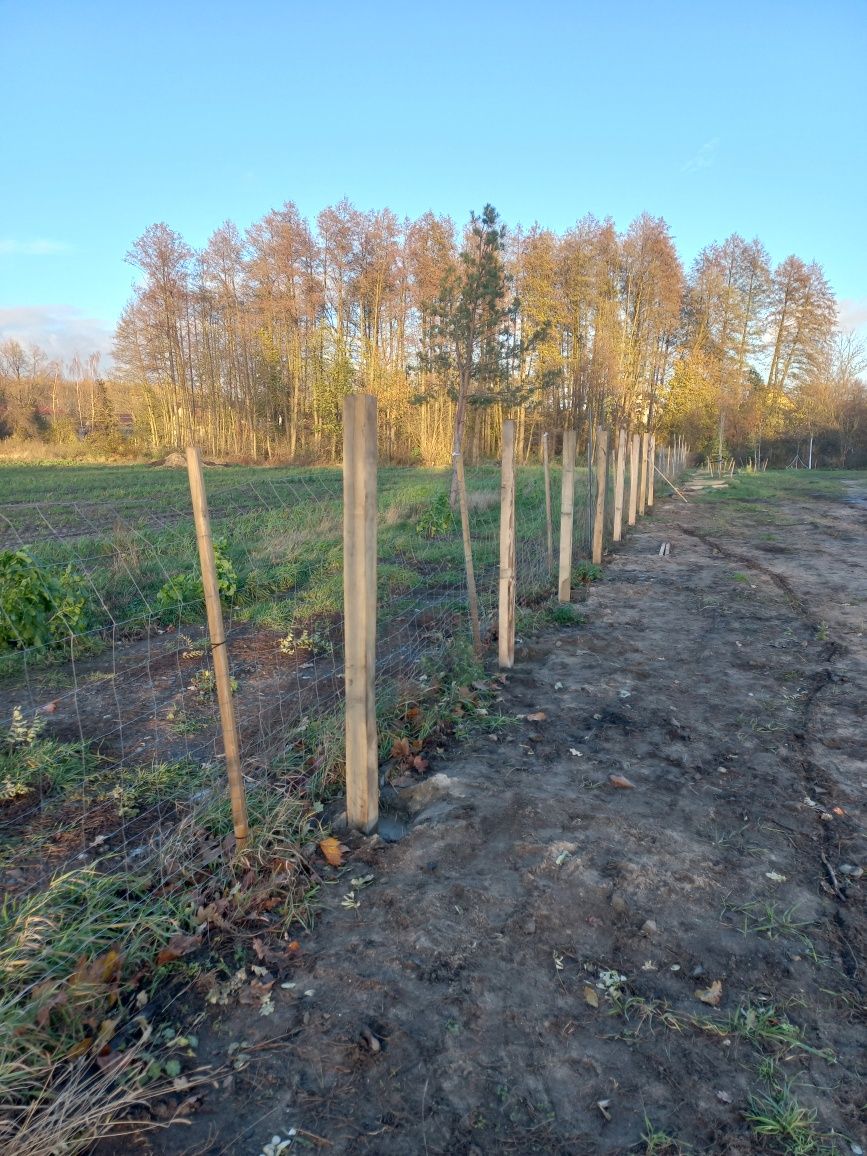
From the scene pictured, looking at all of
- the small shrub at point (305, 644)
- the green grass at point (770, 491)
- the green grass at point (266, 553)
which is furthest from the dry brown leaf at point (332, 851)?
the green grass at point (770, 491)

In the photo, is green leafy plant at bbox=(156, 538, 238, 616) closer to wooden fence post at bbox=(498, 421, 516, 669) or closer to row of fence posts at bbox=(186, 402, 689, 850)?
wooden fence post at bbox=(498, 421, 516, 669)

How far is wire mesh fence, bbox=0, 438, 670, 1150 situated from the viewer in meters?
2.25

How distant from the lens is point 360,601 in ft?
9.81

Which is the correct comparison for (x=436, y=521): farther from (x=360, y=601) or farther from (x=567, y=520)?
(x=360, y=601)

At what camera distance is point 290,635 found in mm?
5805

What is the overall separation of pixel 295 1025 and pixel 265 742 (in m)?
1.93

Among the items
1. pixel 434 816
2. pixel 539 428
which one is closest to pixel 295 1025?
pixel 434 816

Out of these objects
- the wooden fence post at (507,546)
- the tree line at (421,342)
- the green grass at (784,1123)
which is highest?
the tree line at (421,342)

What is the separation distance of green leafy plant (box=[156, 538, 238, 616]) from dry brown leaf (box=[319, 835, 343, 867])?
12.0 feet

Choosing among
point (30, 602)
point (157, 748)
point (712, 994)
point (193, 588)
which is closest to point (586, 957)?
point (712, 994)

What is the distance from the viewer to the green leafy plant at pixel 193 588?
6.32m

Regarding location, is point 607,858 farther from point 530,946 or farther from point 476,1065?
point 476,1065

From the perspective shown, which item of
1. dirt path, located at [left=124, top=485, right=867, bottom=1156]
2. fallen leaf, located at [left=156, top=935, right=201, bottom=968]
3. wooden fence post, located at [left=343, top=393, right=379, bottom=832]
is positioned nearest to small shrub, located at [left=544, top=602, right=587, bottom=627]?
dirt path, located at [left=124, top=485, right=867, bottom=1156]

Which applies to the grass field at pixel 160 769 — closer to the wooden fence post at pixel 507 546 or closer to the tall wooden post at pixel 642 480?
the wooden fence post at pixel 507 546
